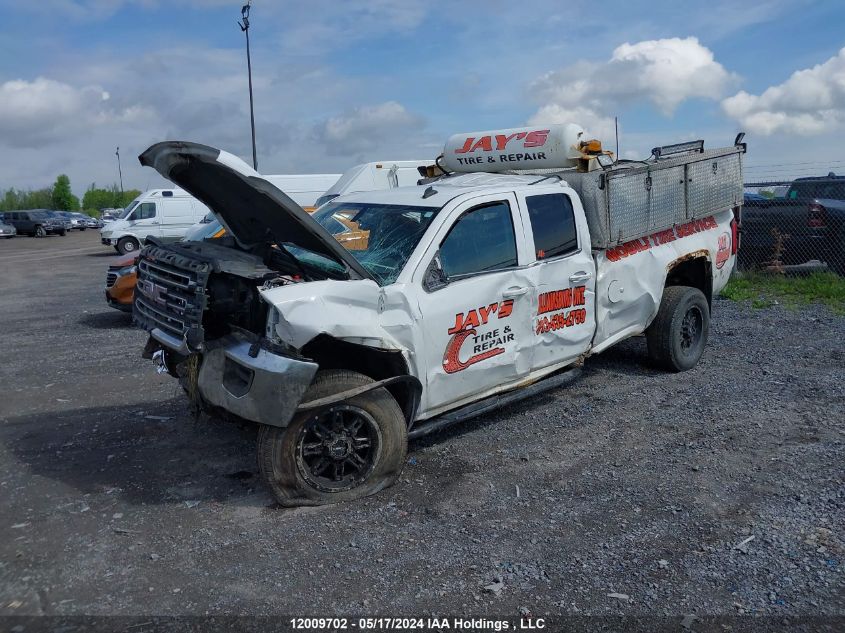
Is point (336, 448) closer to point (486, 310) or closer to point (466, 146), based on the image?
point (486, 310)

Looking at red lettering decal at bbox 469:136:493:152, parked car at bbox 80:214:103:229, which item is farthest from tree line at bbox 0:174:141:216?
red lettering decal at bbox 469:136:493:152

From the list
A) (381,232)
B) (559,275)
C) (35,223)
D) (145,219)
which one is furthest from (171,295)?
(35,223)

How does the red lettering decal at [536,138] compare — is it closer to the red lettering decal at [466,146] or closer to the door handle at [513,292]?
the red lettering decal at [466,146]

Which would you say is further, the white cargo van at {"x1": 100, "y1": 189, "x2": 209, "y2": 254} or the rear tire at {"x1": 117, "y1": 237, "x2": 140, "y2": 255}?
the rear tire at {"x1": 117, "y1": 237, "x2": 140, "y2": 255}

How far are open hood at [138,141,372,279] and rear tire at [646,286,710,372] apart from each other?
11.7 feet

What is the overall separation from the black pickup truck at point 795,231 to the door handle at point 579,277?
7659 mm

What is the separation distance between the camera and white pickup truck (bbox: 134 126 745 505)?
4230mm

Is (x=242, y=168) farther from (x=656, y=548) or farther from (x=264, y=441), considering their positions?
(x=656, y=548)

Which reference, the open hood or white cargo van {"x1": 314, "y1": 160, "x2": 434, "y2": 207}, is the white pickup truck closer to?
the open hood

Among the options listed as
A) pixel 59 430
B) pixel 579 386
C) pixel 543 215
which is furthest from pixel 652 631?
pixel 59 430

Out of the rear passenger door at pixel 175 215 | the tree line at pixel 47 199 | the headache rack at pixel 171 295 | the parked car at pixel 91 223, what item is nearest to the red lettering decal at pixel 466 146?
the headache rack at pixel 171 295

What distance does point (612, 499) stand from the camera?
441 cm

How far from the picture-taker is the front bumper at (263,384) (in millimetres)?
4016

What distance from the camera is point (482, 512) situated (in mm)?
4297
